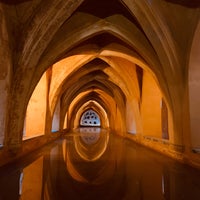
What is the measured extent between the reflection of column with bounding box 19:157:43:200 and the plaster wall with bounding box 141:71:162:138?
4663mm

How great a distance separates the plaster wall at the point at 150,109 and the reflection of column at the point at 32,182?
4663 millimetres

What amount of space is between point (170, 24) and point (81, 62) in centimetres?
331

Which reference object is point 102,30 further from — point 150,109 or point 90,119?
point 90,119

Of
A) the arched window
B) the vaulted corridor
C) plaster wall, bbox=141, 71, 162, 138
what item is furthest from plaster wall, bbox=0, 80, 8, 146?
the arched window

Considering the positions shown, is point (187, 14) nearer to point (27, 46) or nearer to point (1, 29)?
point (27, 46)

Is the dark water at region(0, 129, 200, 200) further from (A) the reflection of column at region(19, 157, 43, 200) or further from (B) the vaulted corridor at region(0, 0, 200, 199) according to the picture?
(B) the vaulted corridor at region(0, 0, 200, 199)

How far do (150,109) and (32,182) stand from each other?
5439 millimetres

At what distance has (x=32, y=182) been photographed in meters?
2.38

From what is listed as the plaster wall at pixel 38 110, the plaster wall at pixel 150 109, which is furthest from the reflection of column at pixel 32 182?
the plaster wall at pixel 150 109

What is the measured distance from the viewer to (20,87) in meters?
3.70

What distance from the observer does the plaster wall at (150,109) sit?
6.76m

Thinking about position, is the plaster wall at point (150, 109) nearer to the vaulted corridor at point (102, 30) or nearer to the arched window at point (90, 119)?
the vaulted corridor at point (102, 30)

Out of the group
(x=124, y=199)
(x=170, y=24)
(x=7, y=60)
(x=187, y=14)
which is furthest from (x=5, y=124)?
(x=187, y=14)

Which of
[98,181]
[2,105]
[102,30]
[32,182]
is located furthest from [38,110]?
[98,181]
